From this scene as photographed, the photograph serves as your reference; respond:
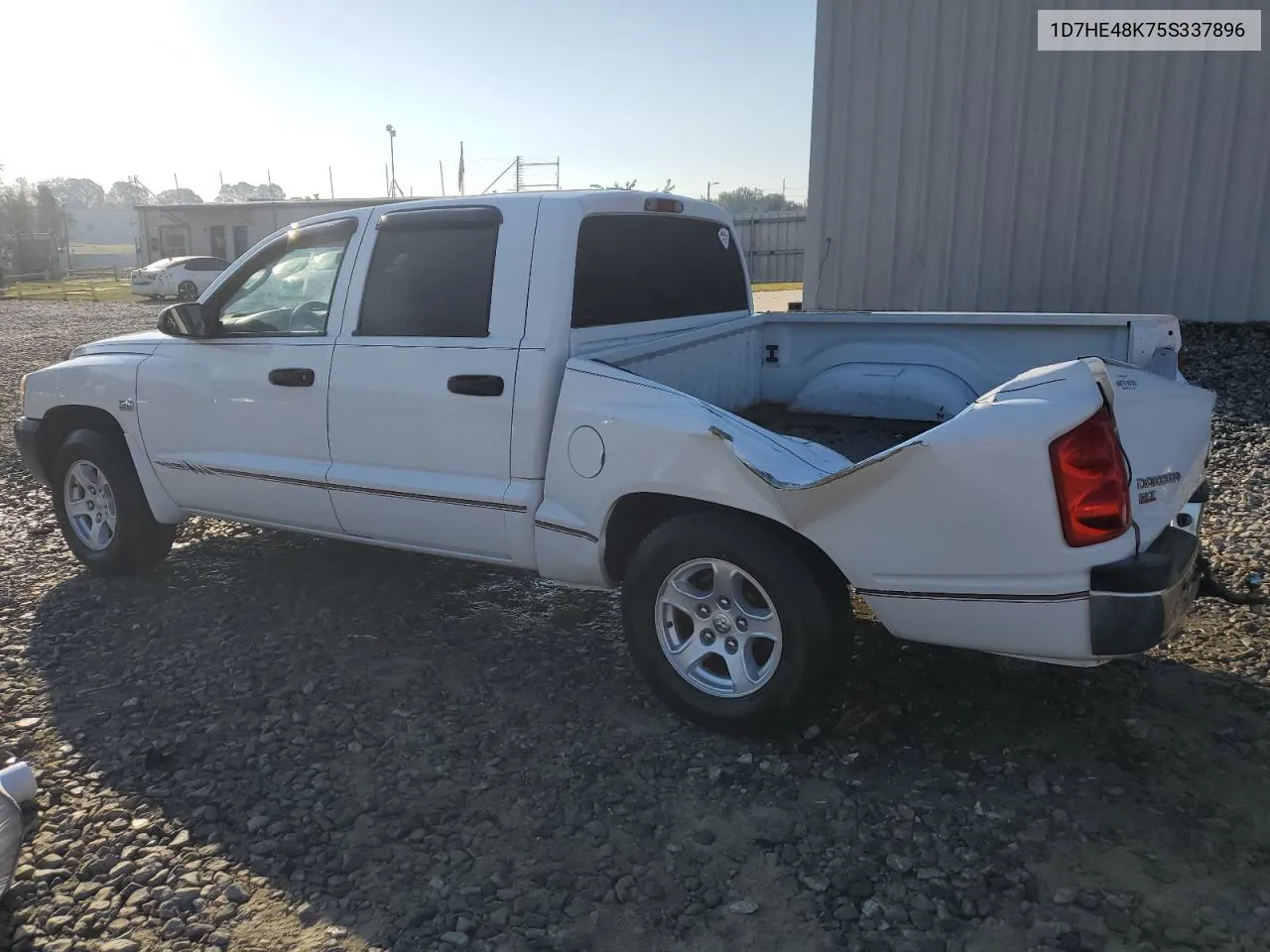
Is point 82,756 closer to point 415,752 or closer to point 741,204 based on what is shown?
point 415,752

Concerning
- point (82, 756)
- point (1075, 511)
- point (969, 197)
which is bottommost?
point (82, 756)

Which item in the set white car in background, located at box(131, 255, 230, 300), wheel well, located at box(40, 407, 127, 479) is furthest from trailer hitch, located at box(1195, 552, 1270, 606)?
white car in background, located at box(131, 255, 230, 300)

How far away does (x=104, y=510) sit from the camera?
536 centimetres

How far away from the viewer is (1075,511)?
109 inches

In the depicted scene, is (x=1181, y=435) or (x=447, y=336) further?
(x=447, y=336)

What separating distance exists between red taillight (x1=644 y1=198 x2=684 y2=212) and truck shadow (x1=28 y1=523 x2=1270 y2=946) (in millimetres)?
1946

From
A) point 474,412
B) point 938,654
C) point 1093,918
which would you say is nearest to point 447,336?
point 474,412

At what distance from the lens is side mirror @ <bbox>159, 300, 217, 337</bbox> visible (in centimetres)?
466

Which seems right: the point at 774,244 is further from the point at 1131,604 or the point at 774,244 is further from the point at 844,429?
the point at 1131,604

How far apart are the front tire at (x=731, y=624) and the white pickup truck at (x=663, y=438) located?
1 centimetres

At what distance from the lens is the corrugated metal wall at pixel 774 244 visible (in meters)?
26.1

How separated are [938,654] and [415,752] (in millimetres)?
2213

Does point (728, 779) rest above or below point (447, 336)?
below

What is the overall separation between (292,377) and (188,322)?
2.33 feet
